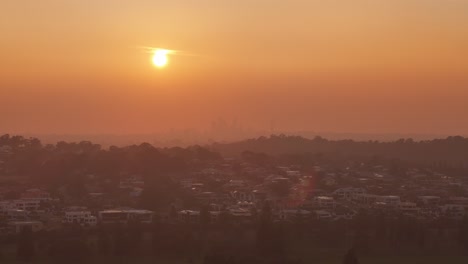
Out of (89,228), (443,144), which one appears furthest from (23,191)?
(443,144)

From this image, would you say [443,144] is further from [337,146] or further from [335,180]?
[335,180]

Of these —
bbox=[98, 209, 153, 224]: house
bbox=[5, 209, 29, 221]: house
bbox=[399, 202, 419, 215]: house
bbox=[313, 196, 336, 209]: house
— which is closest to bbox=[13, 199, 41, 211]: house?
bbox=[5, 209, 29, 221]: house

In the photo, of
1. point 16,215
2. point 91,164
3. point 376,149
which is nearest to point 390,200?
point 16,215

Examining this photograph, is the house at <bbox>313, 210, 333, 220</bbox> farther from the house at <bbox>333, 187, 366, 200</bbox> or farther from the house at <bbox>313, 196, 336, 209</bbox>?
the house at <bbox>333, 187, 366, 200</bbox>

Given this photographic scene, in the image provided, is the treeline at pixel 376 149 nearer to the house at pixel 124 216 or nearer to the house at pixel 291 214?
the house at pixel 291 214

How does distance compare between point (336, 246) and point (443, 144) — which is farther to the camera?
point (443, 144)

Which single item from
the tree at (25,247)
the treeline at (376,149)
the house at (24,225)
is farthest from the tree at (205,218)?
the treeline at (376,149)
